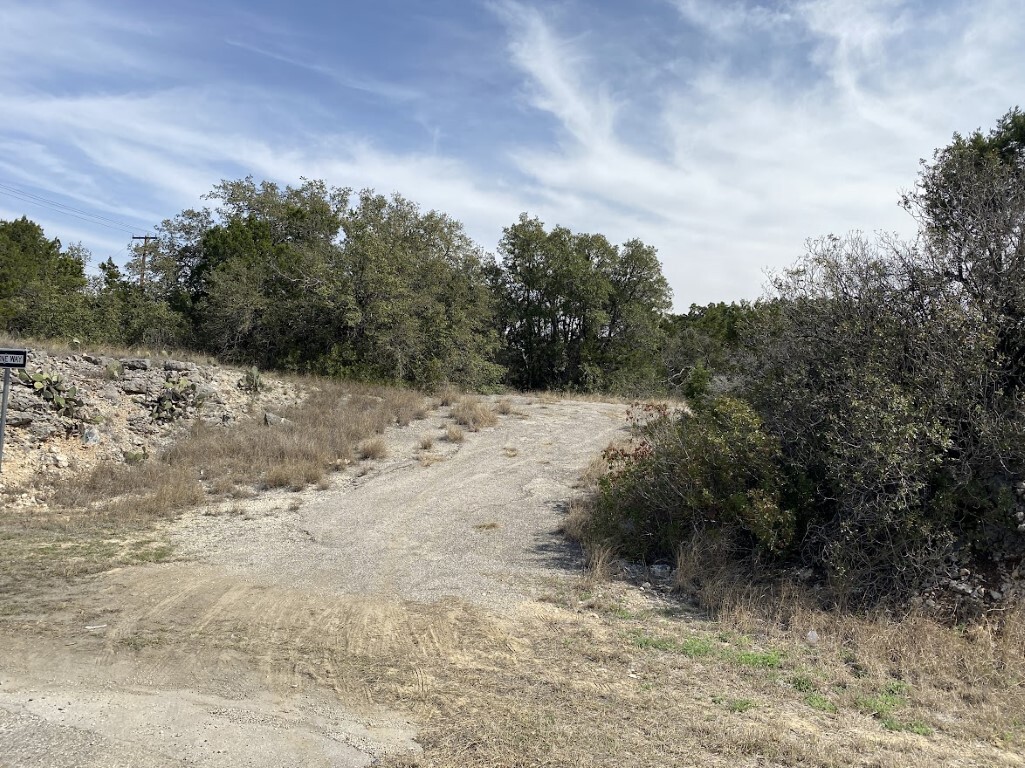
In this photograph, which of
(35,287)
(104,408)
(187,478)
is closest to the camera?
(187,478)

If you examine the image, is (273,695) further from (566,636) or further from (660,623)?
(660,623)

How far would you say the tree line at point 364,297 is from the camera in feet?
71.4

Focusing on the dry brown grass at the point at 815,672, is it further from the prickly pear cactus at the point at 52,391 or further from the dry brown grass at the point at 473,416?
the prickly pear cactus at the point at 52,391

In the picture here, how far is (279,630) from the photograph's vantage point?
615 cm

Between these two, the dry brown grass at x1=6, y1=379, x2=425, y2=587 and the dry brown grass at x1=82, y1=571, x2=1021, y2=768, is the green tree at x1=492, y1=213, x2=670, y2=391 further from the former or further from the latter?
the dry brown grass at x1=82, y1=571, x2=1021, y2=768

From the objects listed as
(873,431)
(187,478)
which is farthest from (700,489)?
(187,478)

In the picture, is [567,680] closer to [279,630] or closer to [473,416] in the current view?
[279,630]

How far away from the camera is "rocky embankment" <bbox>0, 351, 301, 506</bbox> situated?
39.6ft

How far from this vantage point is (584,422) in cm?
1962

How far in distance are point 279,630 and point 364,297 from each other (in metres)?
16.5

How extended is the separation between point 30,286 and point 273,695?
75.1 feet

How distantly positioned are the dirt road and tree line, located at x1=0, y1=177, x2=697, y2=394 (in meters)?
10.7

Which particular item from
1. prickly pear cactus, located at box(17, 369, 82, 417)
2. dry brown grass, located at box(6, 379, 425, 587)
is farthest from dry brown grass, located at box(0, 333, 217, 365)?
dry brown grass, located at box(6, 379, 425, 587)

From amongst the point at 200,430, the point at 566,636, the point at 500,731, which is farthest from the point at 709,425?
the point at 200,430
